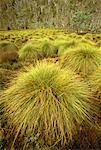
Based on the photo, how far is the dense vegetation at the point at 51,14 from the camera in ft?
184

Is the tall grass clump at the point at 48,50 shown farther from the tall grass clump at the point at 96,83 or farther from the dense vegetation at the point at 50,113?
the dense vegetation at the point at 50,113

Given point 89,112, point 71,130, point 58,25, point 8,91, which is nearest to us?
point 71,130

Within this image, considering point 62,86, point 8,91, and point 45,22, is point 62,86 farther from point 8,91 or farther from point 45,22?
point 45,22

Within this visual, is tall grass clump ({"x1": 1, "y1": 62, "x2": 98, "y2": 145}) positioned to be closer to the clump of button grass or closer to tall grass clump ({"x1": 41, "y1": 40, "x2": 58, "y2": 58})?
the clump of button grass

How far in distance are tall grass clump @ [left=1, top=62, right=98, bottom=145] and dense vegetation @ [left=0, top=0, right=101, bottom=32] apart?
50016mm

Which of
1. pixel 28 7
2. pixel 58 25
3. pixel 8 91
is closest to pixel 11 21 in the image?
pixel 28 7

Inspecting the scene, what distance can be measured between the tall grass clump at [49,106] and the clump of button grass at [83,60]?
74.7 inches

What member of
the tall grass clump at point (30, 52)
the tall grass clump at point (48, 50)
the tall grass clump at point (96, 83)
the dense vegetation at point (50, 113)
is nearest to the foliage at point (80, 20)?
the tall grass clump at point (48, 50)

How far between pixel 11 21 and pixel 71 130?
5920cm

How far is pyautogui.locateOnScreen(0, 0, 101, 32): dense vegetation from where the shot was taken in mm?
56125

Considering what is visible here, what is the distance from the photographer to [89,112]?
4.76 meters

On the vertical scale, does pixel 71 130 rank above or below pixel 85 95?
below

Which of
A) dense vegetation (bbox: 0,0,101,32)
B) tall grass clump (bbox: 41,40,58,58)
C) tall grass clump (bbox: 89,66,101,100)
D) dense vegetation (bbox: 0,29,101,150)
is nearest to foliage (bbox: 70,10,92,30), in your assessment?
dense vegetation (bbox: 0,0,101,32)

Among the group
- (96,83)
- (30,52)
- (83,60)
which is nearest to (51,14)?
(30,52)
